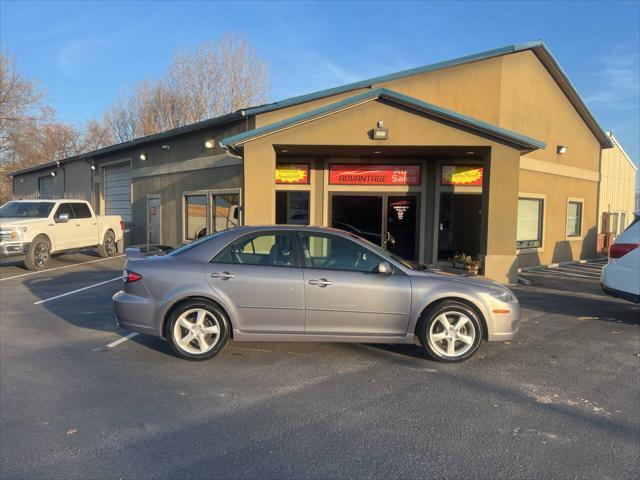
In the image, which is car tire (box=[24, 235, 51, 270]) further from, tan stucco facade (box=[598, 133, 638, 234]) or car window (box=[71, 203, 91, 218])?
tan stucco facade (box=[598, 133, 638, 234])

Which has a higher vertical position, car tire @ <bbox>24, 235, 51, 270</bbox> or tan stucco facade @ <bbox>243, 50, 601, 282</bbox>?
tan stucco facade @ <bbox>243, 50, 601, 282</bbox>

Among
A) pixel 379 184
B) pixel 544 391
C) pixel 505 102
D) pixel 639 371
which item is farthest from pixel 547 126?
pixel 544 391

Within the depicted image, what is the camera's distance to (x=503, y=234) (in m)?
10.1

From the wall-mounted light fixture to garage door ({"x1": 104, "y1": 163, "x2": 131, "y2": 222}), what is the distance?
12743 millimetres

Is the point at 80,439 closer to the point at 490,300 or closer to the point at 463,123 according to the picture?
the point at 490,300

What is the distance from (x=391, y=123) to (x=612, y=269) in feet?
16.4

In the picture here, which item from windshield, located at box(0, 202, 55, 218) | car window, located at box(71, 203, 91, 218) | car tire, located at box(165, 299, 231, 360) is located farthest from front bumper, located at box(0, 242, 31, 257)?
car tire, located at box(165, 299, 231, 360)

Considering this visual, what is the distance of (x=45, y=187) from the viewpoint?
2814 centimetres

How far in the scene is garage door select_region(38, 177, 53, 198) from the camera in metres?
27.2

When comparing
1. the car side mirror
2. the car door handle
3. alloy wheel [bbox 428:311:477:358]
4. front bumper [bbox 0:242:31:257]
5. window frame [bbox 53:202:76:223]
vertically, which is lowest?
alloy wheel [bbox 428:311:477:358]

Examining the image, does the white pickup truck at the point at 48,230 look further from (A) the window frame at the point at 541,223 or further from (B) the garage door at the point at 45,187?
(B) the garage door at the point at 45,187

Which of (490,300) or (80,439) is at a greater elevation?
(490,300)

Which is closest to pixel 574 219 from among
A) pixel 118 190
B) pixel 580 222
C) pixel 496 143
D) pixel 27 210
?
pixel 580 222

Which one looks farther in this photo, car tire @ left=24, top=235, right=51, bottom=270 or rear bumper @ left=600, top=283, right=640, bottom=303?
car tire @ left=24, top=235, right=51, bottom=270
